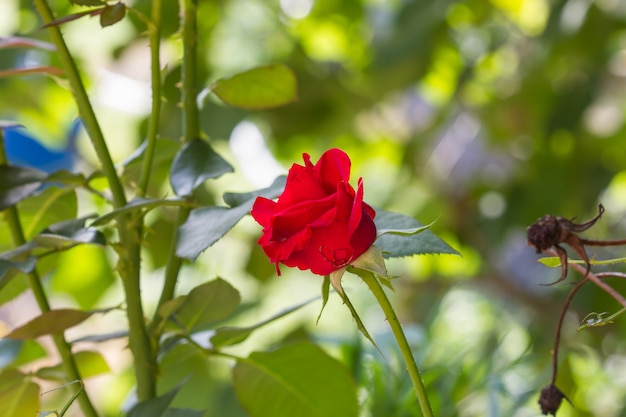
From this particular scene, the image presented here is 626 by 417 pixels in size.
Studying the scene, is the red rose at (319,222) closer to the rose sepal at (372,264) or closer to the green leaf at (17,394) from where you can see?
the rose sepal at (372,264)

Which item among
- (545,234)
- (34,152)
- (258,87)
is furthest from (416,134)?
(545,234)

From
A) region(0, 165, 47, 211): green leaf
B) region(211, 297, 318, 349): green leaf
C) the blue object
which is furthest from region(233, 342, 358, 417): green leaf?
the blue object

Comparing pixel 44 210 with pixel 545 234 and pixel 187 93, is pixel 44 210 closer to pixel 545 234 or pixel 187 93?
pixel 187 93

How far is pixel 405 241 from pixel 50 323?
147 mm

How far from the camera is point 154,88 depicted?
0.95 feet

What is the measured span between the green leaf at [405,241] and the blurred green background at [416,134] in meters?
0.27

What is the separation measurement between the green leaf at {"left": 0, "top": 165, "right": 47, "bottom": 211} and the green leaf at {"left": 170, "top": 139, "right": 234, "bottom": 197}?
6 centimetres

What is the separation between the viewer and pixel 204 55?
32.0 inches

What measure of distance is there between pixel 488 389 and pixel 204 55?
1.71 ft

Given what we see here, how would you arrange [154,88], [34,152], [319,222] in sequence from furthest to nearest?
[34,152]
[154,88]
[319,222]

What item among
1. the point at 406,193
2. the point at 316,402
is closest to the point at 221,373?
the point at 406,193

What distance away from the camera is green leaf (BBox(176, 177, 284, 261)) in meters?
0.23

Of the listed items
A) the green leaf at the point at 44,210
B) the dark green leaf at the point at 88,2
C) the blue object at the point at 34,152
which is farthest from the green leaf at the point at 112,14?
the blue object at the point at 34,152

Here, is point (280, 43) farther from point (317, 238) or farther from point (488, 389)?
point (317, 238)
